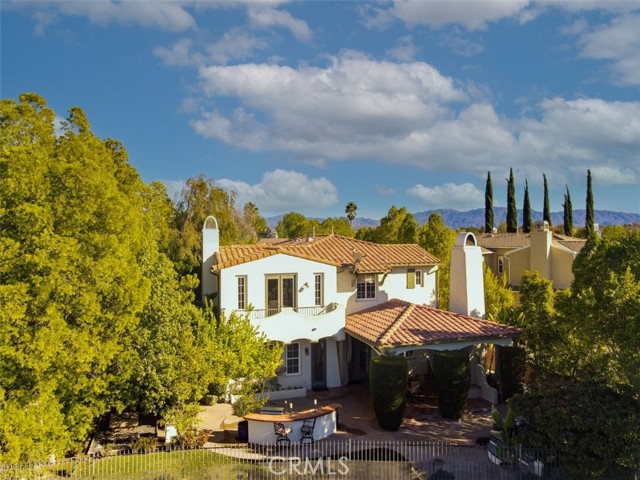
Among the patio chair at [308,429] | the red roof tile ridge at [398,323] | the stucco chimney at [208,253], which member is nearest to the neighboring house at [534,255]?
the red roof tile ridge at [398,323]

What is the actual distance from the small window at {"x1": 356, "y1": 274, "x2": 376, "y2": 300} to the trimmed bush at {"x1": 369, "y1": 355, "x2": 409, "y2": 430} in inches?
356

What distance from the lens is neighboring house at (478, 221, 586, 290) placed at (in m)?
50.2

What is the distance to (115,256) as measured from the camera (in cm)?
1678

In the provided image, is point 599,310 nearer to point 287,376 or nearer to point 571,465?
point 571,465

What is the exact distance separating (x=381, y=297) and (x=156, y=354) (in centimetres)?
1577

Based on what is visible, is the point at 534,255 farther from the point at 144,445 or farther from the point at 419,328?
the point at 144,445

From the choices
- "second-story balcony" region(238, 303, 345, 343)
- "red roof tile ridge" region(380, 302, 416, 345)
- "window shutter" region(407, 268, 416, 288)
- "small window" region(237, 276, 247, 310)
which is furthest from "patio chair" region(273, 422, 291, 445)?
"window shutter" region(407, 268, 416, 288)

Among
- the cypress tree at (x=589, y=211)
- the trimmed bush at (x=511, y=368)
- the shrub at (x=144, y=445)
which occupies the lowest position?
the shrub at (x=144, y=445)

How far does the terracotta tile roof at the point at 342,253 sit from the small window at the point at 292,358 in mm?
5075

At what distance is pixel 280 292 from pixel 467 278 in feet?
36.3

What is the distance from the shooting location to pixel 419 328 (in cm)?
2466

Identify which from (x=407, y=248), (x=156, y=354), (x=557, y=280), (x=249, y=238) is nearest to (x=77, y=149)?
(x=156, y=354)

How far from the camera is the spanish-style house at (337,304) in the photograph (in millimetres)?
24750

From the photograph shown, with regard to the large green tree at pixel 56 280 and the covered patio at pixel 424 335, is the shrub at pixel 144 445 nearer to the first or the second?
the large green tree at pixel 56 280
